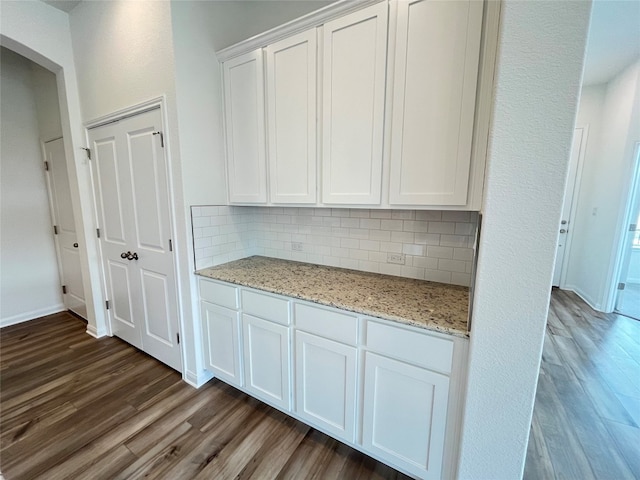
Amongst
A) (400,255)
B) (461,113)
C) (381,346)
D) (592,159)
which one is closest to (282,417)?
(381,346)

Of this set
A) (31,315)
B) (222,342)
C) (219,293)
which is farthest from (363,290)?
(31,315)

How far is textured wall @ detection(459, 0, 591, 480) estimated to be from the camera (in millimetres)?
823

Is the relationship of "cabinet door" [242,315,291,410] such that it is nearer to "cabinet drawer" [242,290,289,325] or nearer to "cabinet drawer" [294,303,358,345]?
"cabinet drawer" [242,290,289,325]

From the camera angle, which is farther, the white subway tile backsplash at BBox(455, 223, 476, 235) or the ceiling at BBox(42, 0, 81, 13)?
the ceiling at BBox(42, 0, 81, 13)

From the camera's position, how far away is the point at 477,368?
104 centimetres

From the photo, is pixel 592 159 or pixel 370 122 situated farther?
pixel 592 159

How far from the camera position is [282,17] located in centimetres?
207

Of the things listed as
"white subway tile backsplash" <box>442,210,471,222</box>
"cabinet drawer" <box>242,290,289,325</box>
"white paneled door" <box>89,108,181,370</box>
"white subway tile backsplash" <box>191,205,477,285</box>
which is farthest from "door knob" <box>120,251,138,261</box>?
"white subway tile backsplash" <box>442,210,471,222</box>

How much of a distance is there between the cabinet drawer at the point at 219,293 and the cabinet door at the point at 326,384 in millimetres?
541

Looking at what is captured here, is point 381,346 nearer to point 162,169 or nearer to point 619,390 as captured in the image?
point 162,169

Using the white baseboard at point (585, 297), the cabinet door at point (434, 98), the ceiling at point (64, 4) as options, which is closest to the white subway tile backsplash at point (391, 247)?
the cabinet door at point (434, 98)

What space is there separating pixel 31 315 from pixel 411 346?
434 cm

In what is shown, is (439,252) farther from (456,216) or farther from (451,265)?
(456,216)

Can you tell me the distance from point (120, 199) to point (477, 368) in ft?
9.22
